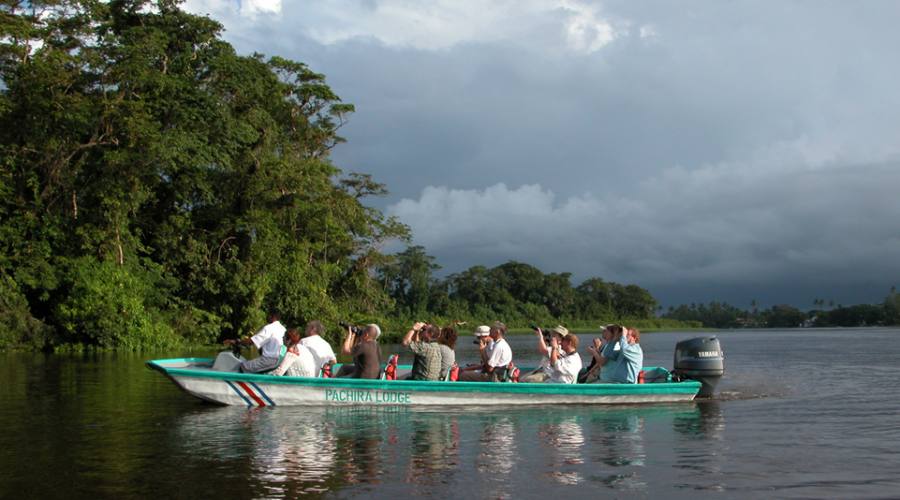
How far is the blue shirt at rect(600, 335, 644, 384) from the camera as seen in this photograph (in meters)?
15.4

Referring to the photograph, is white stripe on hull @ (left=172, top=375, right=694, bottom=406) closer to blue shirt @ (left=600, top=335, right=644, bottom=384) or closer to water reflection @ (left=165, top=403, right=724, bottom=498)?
water reflection @ (left=165, top=403, right=724, bottom=498)

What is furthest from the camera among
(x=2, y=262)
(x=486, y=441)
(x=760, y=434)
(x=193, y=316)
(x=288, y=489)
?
(x=193, y=316)

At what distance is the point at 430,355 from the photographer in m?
15.0

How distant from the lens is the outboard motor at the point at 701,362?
1602 centimetres

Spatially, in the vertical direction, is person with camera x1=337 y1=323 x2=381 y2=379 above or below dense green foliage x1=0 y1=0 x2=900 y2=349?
below

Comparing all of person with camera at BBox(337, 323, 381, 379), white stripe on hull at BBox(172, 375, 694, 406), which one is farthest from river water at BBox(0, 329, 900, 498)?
person with camera at BBox(337, 323, 381, 379)

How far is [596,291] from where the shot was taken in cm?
12619

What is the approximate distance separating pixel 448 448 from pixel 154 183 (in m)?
30.1

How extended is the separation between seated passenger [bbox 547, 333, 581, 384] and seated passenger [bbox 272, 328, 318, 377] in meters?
4.21

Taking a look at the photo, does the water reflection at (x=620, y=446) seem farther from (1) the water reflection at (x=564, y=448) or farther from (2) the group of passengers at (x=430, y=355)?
(2) the group of passengers at (x=430, y=355)

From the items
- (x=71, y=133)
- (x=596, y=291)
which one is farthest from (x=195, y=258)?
(x=596, y=291)

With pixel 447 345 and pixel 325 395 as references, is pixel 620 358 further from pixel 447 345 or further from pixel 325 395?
pixel 325 395

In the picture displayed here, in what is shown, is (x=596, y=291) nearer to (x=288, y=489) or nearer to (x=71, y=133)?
(x=71, y=133)

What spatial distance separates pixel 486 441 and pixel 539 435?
0.95m
